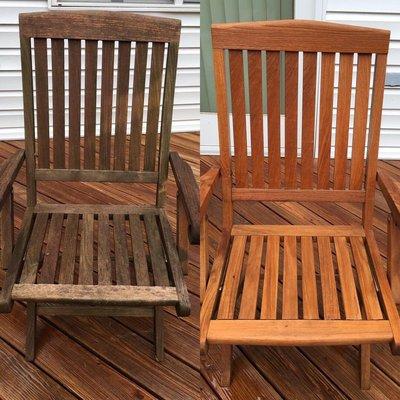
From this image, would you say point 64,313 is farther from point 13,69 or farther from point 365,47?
point 13,69

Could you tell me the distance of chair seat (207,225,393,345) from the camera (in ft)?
4.27

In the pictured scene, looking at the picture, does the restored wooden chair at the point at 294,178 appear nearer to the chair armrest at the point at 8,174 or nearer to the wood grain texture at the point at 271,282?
the wood grain texture at the point at 271,282

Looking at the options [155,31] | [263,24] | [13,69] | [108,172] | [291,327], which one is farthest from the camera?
[13,69]

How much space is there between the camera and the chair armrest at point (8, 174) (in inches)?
60.8

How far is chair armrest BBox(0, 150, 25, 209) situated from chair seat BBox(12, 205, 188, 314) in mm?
154

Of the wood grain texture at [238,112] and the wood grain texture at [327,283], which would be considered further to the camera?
the wood grain texture at [238,112]

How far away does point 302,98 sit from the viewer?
1701 mm

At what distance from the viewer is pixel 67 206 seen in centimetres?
185

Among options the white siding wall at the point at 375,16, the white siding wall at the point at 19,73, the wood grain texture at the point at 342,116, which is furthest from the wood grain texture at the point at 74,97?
the white siding wall at the point at 375,16

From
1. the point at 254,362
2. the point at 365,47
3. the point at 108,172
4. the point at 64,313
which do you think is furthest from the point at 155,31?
the point at 254,362

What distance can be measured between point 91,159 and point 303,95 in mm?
651

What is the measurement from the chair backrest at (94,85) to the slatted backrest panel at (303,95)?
211mm

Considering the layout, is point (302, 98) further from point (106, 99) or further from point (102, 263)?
point (102, 263)

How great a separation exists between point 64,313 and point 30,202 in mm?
353
